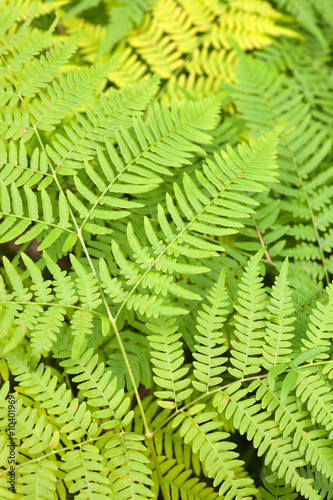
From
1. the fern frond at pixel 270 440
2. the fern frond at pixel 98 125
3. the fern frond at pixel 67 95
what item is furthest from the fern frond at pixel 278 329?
the fern frond at pixel 67 95

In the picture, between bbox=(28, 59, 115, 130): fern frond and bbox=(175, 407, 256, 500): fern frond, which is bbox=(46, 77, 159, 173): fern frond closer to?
bbox=(28, 59, 115, 130): fern frond

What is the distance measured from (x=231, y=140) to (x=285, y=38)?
1352 millimetres

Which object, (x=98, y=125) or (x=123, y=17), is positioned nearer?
(x=98, y=125)

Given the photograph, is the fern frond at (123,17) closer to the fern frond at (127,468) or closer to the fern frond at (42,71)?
the fern frond at (42,71)

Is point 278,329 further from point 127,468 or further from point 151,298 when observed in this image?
point 127,468

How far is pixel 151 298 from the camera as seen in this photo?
4.18 feet

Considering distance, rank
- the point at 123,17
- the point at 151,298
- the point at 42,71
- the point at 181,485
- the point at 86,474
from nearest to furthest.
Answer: the point at 86,474 < the point at 151,298 < the point at 181,485 < the point at 42,71 < the point at 123,17

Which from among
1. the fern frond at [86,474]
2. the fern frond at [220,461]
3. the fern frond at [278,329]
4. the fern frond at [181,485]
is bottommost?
the fern frond at [181,485]

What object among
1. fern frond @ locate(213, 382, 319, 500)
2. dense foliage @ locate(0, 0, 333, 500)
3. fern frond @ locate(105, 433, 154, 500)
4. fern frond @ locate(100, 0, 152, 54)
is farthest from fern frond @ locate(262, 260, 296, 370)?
fern frond @ locate(100, 0, 152, 54)

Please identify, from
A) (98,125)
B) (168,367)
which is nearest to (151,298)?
(168,367)

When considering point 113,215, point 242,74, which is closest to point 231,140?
point 242,74

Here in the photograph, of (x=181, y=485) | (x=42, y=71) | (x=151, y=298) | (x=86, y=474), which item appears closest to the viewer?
(x=86, y=474)

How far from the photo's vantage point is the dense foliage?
1.22 meters

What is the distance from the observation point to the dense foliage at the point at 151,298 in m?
1.22
